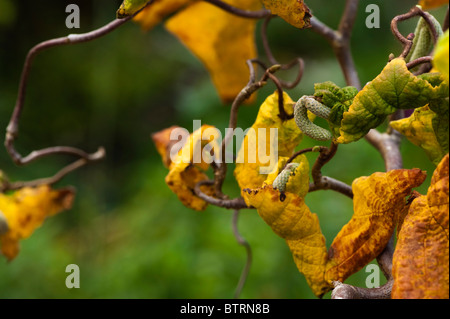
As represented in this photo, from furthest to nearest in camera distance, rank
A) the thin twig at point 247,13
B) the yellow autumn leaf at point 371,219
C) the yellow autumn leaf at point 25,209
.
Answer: the yellow autumn leaf at point 25,209, the thin twig at point 247,13, the yellow autumn leaf at point 371,219

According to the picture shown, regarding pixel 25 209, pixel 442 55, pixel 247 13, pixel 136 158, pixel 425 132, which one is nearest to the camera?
pixel 442 55

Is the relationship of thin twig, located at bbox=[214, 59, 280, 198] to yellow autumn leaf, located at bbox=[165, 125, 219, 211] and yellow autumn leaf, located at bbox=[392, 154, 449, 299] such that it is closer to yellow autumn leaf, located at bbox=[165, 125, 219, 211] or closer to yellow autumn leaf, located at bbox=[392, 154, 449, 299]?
yellow autumn leaf, located at bbox=[165, 125, 219, 211]

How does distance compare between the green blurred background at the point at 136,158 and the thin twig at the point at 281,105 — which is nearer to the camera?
the thin twig at the point at 281,105

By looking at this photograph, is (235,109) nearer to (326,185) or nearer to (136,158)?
(326,185)

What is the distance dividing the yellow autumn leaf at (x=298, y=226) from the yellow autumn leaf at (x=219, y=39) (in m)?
0.33

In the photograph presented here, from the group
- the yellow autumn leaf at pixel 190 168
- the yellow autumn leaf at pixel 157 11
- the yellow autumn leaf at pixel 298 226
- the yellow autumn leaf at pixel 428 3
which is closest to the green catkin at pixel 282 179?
the yellow autumn leaf at pixel 298 226

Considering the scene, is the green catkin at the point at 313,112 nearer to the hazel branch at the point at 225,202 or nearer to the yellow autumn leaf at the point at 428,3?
the hazel branch at the point at 225,202

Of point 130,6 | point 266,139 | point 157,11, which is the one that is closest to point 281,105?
point 266,139

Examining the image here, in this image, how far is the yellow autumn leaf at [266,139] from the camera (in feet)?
1.44

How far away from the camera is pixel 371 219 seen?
1.27ft

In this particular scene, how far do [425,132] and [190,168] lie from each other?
8.1 inches

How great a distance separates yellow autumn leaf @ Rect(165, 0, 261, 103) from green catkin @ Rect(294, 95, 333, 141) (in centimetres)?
Result: 35

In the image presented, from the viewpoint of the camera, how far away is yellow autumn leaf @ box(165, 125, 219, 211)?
49 centimetres

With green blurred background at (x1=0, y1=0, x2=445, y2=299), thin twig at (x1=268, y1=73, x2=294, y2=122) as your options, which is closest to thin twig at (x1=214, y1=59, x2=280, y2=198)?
thin twig at (x1=268, y1=73, x2=294, y2=122)
